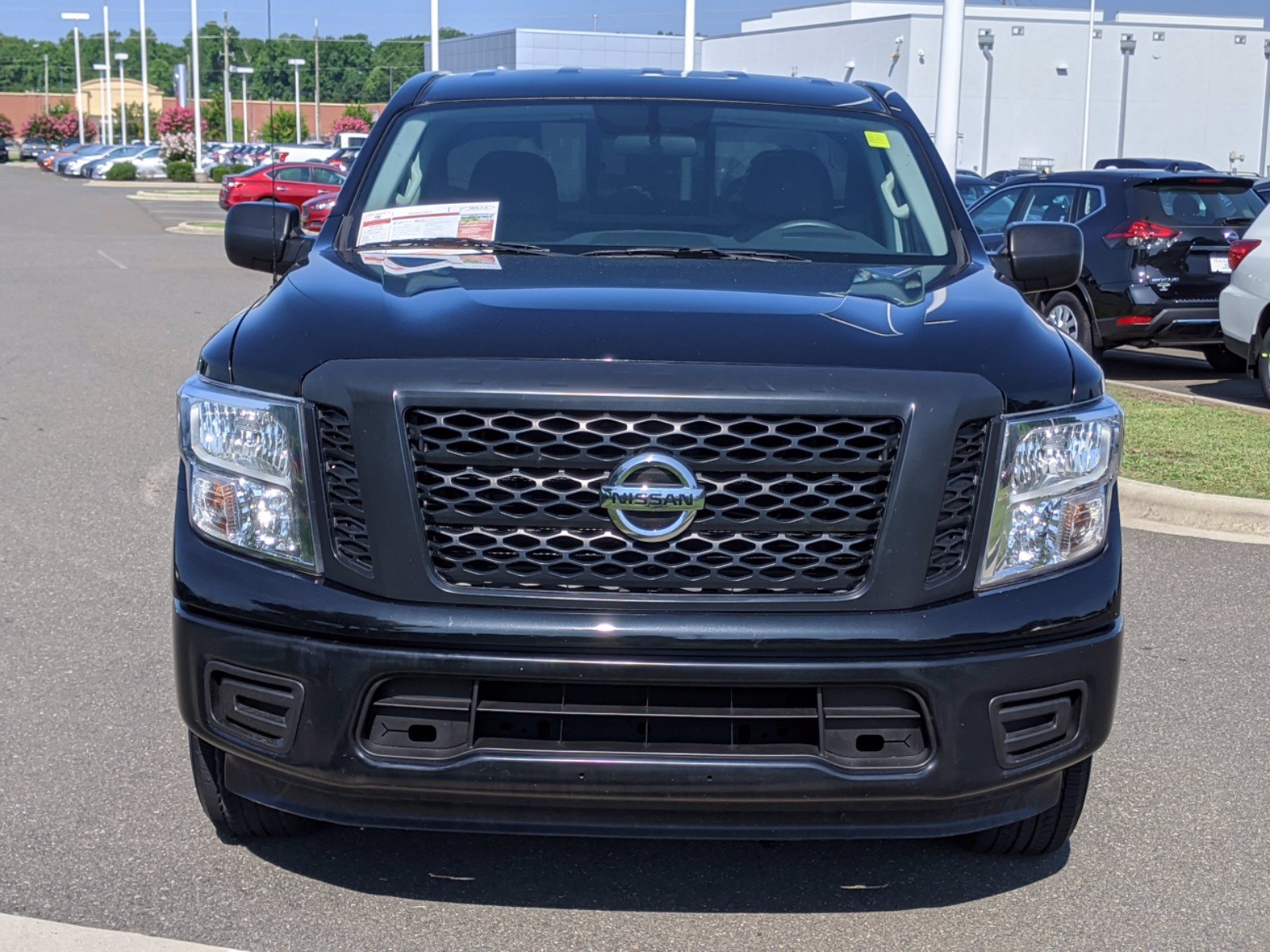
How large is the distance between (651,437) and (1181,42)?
72.3 metres

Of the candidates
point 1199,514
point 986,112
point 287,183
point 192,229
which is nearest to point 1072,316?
point 1199,514

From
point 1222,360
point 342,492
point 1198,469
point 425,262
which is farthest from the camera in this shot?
point 1222,360

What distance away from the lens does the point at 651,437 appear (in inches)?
123

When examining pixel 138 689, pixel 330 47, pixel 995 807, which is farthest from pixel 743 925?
pixel 330 47

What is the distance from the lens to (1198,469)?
8.67 m

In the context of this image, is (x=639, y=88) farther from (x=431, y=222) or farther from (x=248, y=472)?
(x=248, y=472)

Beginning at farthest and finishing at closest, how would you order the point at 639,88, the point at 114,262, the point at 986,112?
the point at 986,112, the point at 114,262, the point at 639,88

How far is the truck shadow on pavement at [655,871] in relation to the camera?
371 cm

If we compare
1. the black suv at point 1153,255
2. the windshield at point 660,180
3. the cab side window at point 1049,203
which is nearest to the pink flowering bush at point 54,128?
the cab side window at point 1049,203

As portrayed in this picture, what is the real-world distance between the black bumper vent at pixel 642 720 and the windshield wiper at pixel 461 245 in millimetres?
1543

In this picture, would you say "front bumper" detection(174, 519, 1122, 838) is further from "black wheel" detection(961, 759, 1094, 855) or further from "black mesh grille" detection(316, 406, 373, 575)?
"black wheel" detection(961, 759, 1094, 855)

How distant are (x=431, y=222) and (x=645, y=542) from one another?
66.9 inches

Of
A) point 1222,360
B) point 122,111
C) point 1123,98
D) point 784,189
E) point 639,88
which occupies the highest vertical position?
point 1123,98

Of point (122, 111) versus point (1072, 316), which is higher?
point (122, 111)
